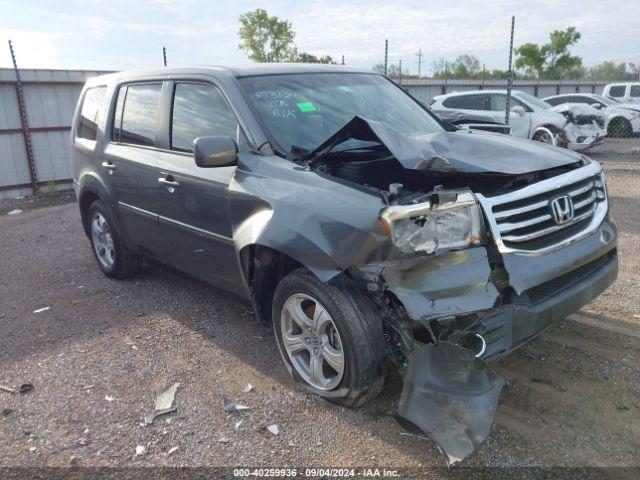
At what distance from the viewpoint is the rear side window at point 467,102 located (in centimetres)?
1433

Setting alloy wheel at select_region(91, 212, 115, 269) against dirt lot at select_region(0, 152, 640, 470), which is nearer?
dirt lot at select_region(0, 152, 640, 470)

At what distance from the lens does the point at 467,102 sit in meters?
14.5

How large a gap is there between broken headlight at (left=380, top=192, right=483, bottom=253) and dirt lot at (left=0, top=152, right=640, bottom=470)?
3.37ft

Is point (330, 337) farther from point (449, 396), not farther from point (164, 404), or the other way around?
point (164, 404)

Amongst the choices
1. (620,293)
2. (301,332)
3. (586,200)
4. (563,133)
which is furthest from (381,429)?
(563,133)

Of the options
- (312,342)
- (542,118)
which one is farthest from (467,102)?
(312,342)

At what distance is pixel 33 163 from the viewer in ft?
37.4

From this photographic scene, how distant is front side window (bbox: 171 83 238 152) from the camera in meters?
3.78

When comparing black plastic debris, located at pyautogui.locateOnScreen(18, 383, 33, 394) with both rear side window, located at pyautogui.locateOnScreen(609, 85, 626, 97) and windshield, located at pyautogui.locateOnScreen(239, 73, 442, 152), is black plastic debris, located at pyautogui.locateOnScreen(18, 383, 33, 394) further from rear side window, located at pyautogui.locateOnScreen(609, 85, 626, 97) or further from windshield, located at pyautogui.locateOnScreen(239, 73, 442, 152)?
rear side window, located at pyautogui.locateOnScreen(609, 85, 626, 97)

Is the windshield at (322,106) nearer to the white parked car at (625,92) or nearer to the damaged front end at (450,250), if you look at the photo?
the damaged front end at (450,250)

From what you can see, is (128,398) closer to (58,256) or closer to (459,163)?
(459,163)

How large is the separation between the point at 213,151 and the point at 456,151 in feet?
4.77

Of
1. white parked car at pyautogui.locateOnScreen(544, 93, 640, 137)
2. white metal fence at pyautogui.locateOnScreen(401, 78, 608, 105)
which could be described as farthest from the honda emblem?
white parked car at pyautogui.locateOnScreen(544, 93, 640, 137)

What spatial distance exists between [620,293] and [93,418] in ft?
13.3
